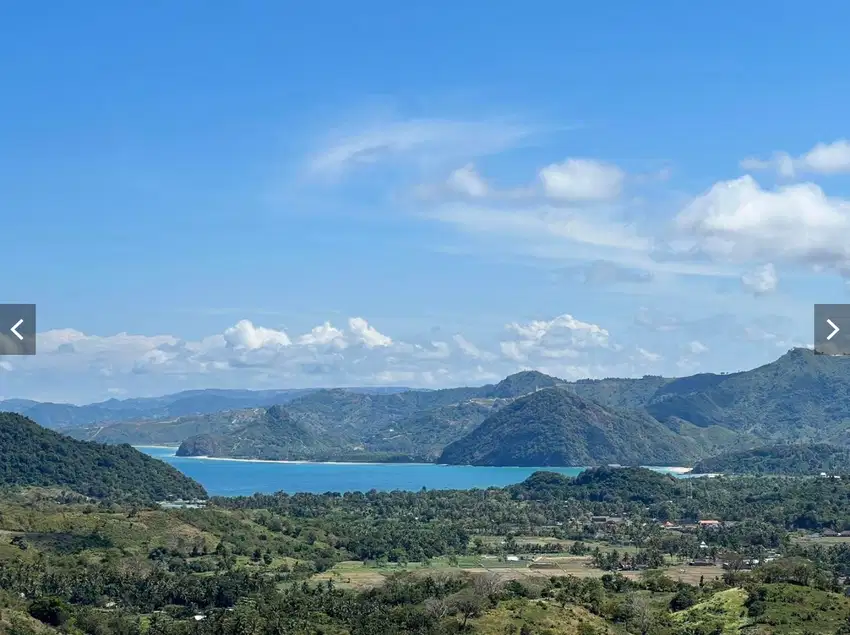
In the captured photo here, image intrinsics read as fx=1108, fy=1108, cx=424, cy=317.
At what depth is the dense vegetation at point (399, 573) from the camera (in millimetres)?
83375

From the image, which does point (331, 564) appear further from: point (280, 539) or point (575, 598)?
point (575, 598)

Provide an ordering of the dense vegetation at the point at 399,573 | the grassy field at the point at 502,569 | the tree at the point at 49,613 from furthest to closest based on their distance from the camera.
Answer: the grassy field at the point at 502,569
the tree at the point at 49,613
the dense vegetation at the point at 399,573

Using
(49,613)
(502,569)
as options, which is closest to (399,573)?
(502,569)

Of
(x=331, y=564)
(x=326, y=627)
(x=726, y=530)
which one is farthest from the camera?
(x=726, y=530)

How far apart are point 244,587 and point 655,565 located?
55.2m

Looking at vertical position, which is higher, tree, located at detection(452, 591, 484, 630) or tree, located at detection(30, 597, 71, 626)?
tree, located at detection(452, 591, 484, 630)

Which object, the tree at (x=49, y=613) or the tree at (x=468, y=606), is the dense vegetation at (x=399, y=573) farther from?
the tree at (x=468, y=606)

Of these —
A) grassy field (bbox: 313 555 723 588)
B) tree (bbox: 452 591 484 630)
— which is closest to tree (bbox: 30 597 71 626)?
tree (bbox: 452 591 484 630)

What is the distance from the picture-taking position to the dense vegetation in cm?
8338

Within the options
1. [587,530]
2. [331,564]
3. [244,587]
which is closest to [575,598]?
[244,587]

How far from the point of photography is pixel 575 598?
301 feet

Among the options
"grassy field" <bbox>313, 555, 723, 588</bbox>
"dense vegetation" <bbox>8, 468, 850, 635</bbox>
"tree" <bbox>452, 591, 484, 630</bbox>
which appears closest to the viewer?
"tree" <bbox>452, 591, 484, 630</bbox>

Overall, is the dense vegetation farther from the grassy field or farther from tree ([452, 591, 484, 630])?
the grassy field

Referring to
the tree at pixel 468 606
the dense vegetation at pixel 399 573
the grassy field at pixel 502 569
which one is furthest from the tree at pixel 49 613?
the grassy field at pixel 502 569
